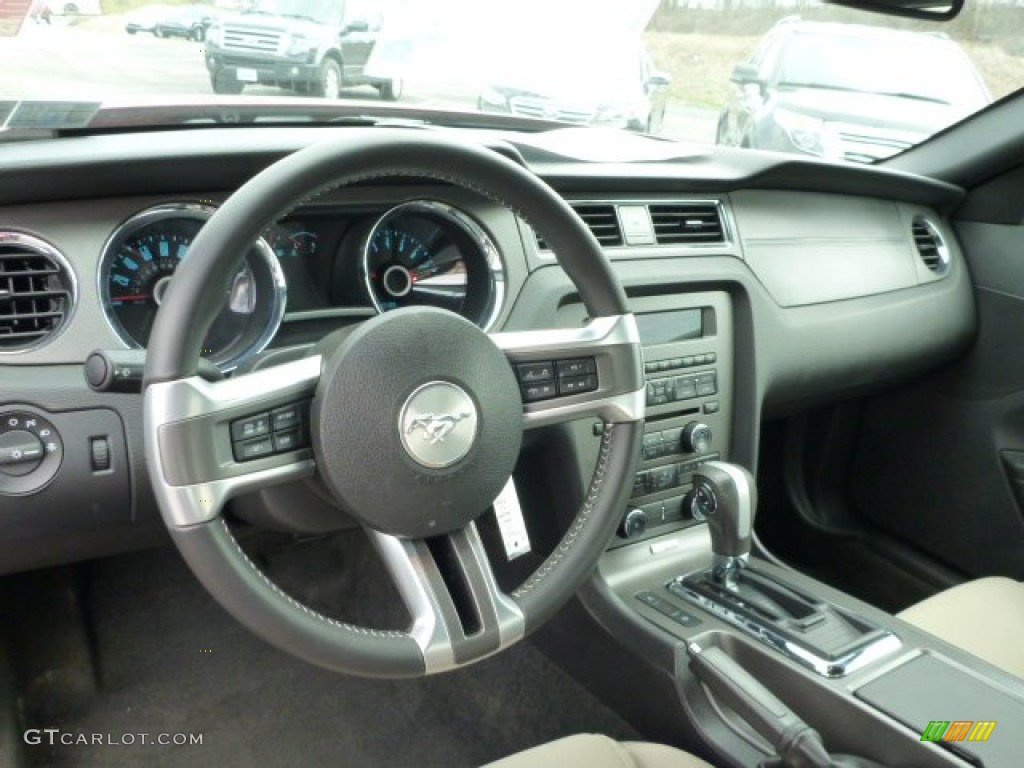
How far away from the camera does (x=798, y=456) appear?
270 cm

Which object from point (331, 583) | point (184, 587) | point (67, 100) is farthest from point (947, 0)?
point (184, 587)

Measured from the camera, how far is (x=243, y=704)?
2150mm

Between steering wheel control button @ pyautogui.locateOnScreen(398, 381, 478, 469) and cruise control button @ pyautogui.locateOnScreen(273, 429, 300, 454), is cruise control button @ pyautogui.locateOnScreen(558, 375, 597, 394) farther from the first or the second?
cruise control button @ pyautogui.locateOnScreen(273, 429, 300, 454)

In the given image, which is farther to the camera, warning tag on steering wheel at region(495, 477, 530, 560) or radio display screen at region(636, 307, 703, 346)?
radio display screen at region(636, 307, 703, 346)

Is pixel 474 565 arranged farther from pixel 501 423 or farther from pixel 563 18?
pixel 563 18

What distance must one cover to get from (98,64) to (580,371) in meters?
1.09

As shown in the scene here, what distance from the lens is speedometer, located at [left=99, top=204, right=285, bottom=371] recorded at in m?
1.38

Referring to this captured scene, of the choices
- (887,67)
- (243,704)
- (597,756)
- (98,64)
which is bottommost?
(243,704)

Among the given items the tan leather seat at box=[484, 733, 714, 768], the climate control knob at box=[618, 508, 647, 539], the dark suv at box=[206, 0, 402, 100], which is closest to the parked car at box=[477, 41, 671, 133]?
the dark suv at box=[206, 0, 402, 100]

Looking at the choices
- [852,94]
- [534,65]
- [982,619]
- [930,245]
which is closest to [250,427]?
[982,619]

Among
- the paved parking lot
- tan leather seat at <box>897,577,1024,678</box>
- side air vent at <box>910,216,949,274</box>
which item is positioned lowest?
tan leather seat at <box>897,577,1024,678</box>

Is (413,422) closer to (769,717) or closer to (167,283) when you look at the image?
(167,283)

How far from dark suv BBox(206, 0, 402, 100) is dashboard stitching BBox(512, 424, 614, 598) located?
Answer: 101cm

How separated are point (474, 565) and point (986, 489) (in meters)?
1.76
